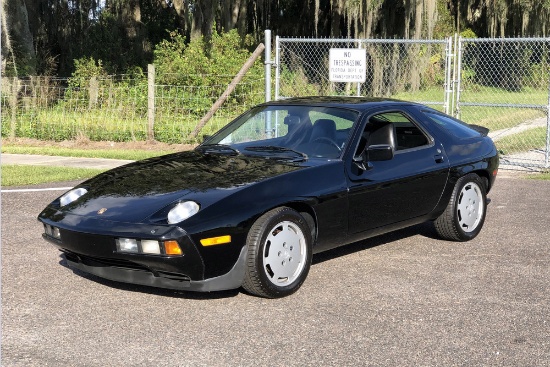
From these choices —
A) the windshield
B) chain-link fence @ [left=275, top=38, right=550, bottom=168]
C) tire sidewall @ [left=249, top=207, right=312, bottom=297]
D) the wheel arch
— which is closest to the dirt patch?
chain-link fence @ [left=275, top=38, right=550, bottom=168]

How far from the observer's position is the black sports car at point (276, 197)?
5.21m

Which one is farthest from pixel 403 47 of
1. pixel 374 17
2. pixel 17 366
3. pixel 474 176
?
pixel 17 366

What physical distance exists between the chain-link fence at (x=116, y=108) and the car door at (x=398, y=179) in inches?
353

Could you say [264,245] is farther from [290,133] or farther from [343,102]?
[343,102]

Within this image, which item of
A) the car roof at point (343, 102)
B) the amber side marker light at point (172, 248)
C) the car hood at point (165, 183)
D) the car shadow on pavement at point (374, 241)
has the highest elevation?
the car roof at point (343, 102)

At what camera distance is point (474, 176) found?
24.3 feet

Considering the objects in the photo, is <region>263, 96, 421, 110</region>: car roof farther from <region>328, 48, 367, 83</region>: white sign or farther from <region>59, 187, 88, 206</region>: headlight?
<region>328, 48, 367, 83</region>: white sign

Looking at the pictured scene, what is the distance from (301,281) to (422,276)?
1076 mm

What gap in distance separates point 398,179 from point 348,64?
6.31m

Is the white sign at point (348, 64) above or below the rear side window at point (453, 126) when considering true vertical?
above

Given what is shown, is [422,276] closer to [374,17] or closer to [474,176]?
[474,176]

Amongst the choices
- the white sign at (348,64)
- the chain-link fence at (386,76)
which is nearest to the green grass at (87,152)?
the white sign at (348,64)

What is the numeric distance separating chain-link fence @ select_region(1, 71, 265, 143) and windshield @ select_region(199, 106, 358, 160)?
8.55 meters

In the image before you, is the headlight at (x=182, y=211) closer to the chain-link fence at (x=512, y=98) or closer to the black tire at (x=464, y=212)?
the black tire at (x=464, y=212)
